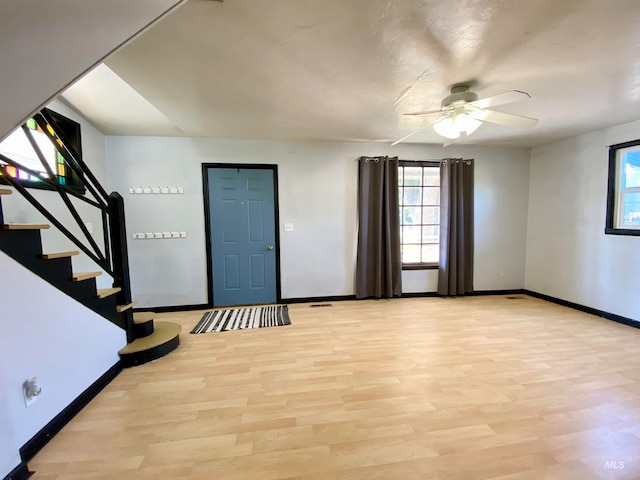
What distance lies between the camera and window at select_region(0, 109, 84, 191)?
2.08 metres

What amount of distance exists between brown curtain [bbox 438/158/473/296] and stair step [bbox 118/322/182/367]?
3867 mm

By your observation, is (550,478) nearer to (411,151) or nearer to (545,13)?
(545,13)

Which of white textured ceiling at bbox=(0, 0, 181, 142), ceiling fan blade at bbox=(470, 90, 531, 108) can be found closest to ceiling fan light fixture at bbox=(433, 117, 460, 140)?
ceiling fan blade at bbox=(470, 90, 531, 108)

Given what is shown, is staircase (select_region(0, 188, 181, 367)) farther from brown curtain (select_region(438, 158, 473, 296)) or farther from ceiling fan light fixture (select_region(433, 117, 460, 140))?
brown curtain (select_region(438, 158, 473, 296))

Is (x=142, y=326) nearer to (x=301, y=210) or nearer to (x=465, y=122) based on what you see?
(x=301, y=210)

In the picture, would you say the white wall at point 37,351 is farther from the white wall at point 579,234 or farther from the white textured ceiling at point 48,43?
the white wall at point 579,234

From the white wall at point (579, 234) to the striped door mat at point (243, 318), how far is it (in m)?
4.12

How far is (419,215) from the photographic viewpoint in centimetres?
438

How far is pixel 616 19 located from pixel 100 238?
196 inches

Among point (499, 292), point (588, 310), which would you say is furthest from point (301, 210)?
point (588, 310)

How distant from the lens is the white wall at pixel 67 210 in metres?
2.27

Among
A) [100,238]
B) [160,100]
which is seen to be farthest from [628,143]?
[100,238]

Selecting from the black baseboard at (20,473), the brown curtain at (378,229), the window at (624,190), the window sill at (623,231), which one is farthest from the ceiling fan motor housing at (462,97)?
the black baseboard at (20,473)

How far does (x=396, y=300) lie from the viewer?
416 cm
